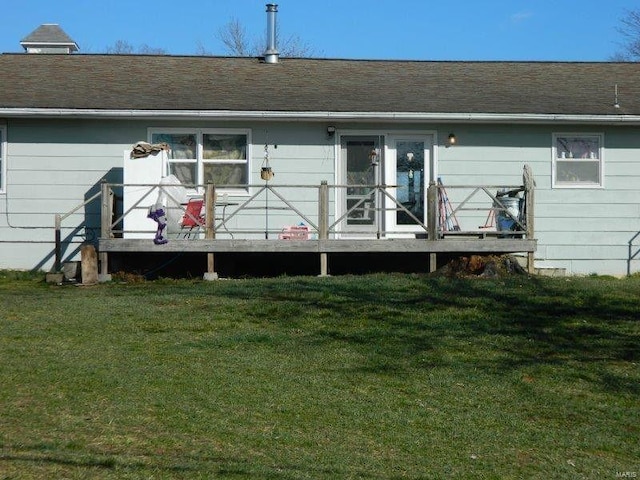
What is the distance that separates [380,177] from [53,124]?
548cm

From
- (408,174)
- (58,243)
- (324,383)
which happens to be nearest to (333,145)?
(408,174)

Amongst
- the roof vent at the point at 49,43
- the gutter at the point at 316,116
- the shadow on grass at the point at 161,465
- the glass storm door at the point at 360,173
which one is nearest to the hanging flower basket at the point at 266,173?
the gutter at the point at 316,116

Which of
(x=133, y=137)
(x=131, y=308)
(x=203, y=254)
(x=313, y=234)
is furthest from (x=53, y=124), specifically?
(x=131, y=308)

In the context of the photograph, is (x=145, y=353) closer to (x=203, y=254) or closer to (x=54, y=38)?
(x=203, y=254)

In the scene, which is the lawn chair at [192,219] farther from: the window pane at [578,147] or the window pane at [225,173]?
the window pane at [578,147]

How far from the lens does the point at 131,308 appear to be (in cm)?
1077

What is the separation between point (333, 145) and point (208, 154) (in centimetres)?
209

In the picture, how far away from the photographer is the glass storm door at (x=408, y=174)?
635 inches

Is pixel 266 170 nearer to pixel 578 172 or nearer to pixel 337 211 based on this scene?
pixel 337 211

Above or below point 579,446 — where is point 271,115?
above

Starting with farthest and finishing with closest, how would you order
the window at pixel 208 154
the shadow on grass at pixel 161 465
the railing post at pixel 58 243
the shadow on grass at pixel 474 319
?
the window at pixel 208 154 < the railing post at pixel 58 243 < the shadow on grass at pixel 474 319 < the shadow on grass at pixel 161 465

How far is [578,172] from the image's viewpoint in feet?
53.5

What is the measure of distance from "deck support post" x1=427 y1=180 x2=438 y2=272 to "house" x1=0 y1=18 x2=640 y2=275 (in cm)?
113

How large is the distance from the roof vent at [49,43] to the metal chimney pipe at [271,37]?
4378 millimetres
